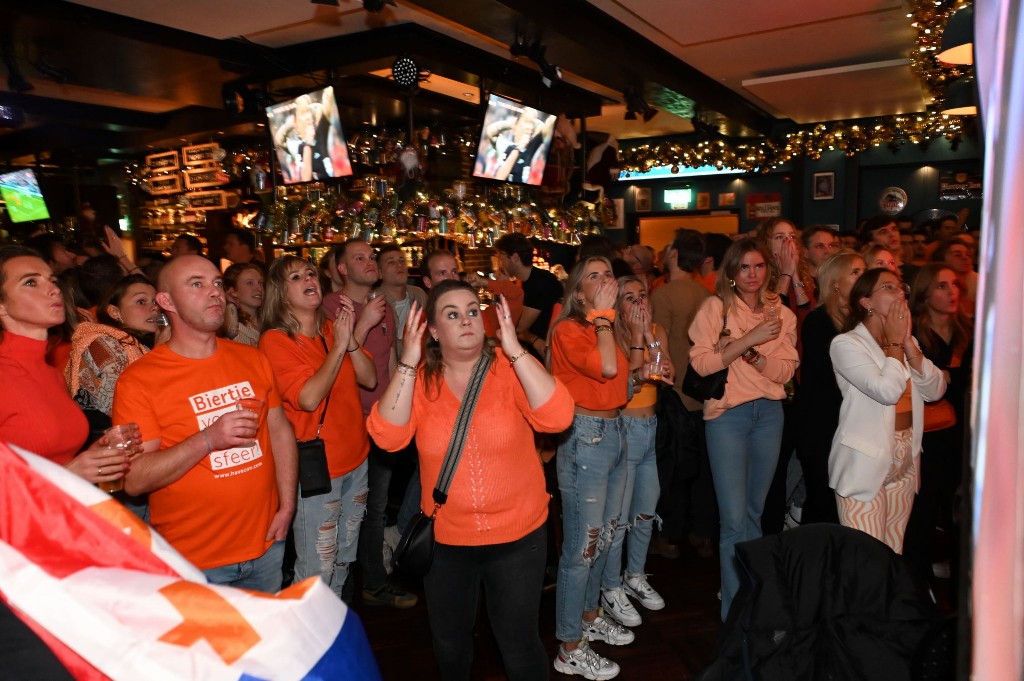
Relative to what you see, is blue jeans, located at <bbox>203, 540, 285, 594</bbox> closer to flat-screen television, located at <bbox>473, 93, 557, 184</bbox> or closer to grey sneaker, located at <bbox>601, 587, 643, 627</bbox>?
grey sneaker, located at <bbox>601, 587, 643, 627</bbox>

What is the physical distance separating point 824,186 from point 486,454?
10591 millimetres

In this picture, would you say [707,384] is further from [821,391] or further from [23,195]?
[23,195]

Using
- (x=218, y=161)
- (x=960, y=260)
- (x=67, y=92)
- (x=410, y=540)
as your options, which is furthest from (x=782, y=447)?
(x=67, y=92)

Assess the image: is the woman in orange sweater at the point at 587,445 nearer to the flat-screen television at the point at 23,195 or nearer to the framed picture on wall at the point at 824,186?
the flat-screen television at the point at 23,195

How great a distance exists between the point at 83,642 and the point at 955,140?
11.6 m

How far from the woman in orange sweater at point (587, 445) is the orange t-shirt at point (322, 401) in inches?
33.8

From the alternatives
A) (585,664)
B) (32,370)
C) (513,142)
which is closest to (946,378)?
(585,664)

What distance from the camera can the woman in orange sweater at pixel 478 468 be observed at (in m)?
2.26

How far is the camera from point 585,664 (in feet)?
9.73

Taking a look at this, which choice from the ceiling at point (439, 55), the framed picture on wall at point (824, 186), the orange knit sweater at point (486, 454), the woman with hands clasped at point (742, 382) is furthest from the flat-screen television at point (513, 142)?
the framed picture on wall at point (824, 186)

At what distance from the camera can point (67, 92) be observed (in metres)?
7.66

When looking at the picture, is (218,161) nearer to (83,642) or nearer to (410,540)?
(410,540)

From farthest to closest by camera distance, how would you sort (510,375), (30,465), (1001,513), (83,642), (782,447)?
(782,447) < (510,375) < (30,465) < (83,642) < (1001,513)

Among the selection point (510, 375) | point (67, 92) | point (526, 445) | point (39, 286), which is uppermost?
point (67, 92)
